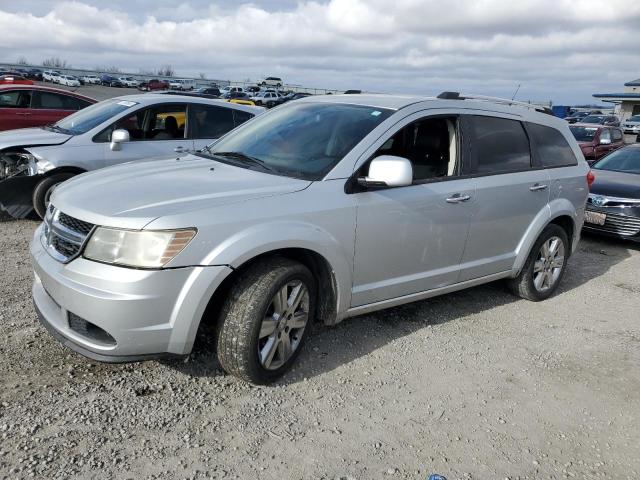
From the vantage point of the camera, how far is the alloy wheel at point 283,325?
11.1 ft

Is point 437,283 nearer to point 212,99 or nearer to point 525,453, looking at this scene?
point 525,453

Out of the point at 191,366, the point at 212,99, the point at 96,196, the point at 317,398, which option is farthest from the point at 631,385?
the point at 212,99

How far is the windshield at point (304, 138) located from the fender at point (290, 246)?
0.42m

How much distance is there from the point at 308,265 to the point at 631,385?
7.87ft

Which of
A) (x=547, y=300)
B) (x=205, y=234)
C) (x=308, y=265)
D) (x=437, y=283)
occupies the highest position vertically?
(x=205, y=234)

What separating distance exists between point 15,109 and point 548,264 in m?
10.1

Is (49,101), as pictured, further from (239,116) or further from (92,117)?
(239,116)

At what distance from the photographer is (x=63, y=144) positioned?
690cm

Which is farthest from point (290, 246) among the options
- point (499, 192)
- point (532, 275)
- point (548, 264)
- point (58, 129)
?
point (58, 129)

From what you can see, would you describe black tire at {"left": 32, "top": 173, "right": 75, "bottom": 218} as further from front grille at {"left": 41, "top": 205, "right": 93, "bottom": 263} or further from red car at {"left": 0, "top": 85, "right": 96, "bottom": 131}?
red car at {"left": 0, "top": 85, "right": 96, "bottom": 131}

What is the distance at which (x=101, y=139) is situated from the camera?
707 centimetres

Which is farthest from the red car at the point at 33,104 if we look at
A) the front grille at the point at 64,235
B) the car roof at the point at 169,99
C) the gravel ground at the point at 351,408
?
the front grille at the point at 64,235

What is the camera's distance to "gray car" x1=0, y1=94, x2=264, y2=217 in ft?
21.8

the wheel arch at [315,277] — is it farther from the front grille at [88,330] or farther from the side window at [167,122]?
the side window at [167,122]
